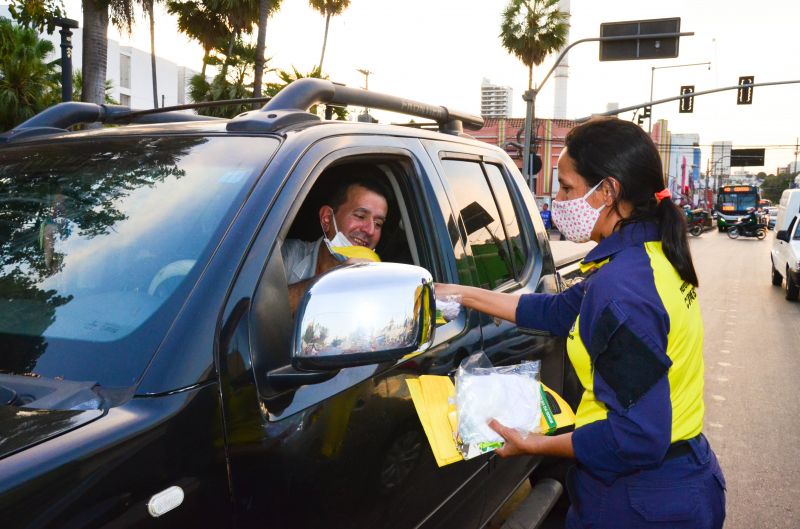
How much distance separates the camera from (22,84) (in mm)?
21453

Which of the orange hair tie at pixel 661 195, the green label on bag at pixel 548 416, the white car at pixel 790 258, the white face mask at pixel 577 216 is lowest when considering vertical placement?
the white car at pixel 790 258

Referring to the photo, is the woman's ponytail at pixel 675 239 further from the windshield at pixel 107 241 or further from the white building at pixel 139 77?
the white building at pixel 139 77

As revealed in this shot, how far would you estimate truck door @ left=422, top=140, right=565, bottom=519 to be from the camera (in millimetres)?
2777

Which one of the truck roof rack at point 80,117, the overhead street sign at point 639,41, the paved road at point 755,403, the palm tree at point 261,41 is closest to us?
the truck roof rack at point 80,117

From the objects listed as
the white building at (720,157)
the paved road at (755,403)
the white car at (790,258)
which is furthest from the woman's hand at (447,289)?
the white building at (720,157)

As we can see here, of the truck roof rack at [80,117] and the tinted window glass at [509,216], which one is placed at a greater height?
the truck roof rack at [80,117]

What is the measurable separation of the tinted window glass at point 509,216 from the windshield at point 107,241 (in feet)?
5.51

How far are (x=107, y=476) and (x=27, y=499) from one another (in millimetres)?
132

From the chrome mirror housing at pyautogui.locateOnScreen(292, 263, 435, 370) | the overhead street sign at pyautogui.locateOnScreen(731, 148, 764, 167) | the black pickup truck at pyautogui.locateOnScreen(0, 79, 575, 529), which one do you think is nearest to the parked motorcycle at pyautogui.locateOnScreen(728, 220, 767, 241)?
the overhead street sign at pyautogui.locateOnScreen(731, 148, 764, 167)

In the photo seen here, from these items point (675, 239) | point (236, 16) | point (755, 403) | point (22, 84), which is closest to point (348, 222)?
point (675, 239)

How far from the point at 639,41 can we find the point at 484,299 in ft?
60.9

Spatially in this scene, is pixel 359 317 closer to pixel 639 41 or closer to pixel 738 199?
pixel 639 41

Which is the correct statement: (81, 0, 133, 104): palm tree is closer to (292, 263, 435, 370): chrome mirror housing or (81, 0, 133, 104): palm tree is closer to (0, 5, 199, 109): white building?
(292, 263, 435, 370): chrome mirror housing

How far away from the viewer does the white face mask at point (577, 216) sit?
6.77 feet
